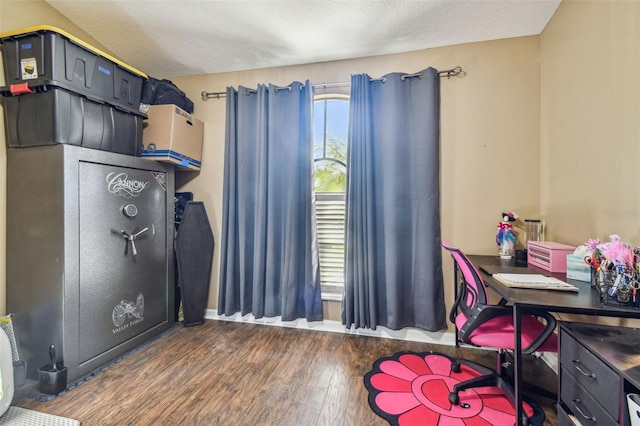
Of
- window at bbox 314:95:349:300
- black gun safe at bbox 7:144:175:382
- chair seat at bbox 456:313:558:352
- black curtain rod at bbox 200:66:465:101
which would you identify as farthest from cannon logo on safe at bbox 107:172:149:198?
chair seat at bbox 456:313:558:352

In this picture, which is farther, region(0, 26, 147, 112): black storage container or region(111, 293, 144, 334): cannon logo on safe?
region(111, 293, 144, 334): cannon logo on safe

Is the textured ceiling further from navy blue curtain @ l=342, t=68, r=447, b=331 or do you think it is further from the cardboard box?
the cardboard box

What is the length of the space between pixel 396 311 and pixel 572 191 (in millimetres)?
1475

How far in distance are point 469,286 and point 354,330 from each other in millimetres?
1211

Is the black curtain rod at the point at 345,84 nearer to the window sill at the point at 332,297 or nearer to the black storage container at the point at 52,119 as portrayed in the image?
the black storage container at the point at 52,119

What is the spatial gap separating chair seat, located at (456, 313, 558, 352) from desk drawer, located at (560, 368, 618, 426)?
10.1 inches

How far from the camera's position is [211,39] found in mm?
2234

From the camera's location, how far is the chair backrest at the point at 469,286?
1432 millimetres

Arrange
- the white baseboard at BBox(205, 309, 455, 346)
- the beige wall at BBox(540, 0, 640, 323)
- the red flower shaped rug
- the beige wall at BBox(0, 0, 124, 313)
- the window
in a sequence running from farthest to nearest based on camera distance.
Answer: the window → the white baseboard at BBox(205, 309, 455, 346) → the beige wall at BBox(0, 0, 124, 313) → the red flower shaped rug → the beige wall at BBox(540, 0, 640, 323)

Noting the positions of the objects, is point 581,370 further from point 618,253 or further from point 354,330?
point 354,330

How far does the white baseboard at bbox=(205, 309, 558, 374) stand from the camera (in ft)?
7.36

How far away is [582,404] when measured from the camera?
0.98m

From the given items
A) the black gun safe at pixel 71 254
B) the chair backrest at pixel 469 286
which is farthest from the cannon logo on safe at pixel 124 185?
the chair backrest at pixel 469 286

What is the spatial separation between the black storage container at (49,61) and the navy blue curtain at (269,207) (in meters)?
1.06
